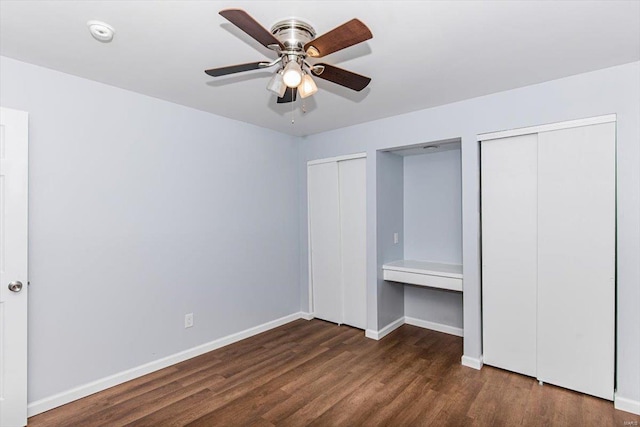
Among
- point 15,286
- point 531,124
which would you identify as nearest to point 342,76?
point 531,124

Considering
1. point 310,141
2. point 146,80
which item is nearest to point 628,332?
point 310,141

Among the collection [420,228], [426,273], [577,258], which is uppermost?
[420,228]

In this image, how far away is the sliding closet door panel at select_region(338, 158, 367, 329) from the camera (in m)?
3.97

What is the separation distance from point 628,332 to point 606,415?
590 mm

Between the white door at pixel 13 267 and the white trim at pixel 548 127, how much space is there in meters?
3.56

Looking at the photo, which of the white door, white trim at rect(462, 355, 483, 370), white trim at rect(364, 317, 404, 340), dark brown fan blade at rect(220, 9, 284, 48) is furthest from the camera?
white trim at rect(364, 317, 404, 340)

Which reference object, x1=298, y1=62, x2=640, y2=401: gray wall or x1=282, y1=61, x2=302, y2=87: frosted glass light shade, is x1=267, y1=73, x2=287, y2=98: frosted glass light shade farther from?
x1=298, y1=62, x2=640, y2=401: gray wall

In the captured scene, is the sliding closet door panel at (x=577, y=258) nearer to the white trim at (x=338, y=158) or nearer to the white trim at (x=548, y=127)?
the white trim at (x=548, y=127)

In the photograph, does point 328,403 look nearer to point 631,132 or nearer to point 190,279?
point 190,279

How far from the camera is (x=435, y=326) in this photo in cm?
404

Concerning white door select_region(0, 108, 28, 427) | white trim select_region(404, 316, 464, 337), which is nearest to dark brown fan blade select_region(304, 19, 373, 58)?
white door select_region(0, 108, 28, 427)

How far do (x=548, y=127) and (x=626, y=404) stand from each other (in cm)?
207

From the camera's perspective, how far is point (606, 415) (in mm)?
2322

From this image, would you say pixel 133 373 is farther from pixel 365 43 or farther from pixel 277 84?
pixel 365 43
